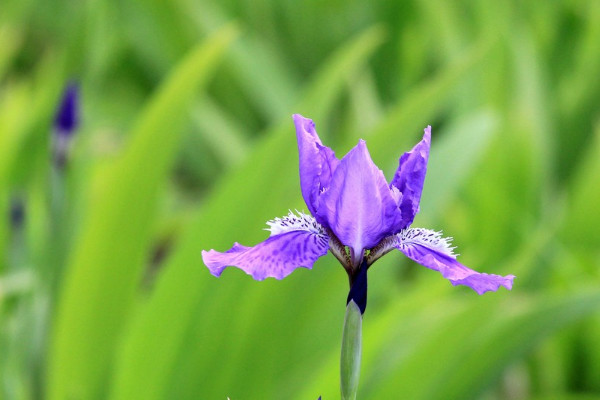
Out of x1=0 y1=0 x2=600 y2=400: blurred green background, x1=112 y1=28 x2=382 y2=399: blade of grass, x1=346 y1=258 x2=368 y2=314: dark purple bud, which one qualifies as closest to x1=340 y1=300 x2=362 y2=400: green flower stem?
x1=346 y1=258 x2=368 y2=314: dark purple bud

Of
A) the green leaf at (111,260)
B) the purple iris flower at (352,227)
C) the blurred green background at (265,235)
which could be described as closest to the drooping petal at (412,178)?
the purple iris flower at (352,227)

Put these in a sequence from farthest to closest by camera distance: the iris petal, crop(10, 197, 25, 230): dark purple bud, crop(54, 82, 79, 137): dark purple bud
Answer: crop(10, 197, 25, 230): dark purple bud
crop(54, 82, 79, 137): dark purple bud
the iris petal

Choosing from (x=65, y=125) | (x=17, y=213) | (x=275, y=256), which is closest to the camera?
(x=275, y=256)

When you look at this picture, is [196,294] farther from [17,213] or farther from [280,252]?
[280,252]

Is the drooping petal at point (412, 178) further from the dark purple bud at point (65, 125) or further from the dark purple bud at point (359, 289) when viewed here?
the dark purple bud at point (65, 125)

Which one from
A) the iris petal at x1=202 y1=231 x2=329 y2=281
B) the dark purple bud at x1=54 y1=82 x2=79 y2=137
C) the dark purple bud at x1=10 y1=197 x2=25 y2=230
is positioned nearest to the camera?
the iris petal at x1=202 y1=231 x2=329 y2=281

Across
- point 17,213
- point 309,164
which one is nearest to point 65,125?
point 17,213

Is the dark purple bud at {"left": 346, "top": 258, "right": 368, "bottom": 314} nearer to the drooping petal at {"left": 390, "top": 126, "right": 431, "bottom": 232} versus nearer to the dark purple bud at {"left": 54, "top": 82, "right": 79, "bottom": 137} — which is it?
the drooping petal at {"left": 390, "top": 126, "right": 431, "bottom": 232}

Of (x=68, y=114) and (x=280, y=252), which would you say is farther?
(x=68, y=114)
